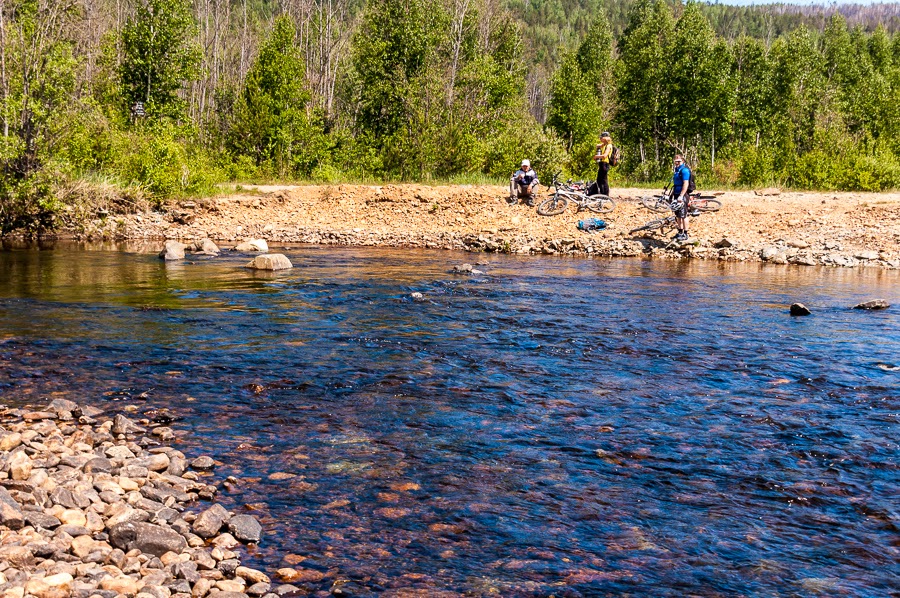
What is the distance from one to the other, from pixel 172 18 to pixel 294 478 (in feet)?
118

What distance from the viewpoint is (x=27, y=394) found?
31.1 feet

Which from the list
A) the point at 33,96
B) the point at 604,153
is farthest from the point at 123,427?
the point at 604,153

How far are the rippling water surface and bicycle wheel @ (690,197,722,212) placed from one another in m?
11.9

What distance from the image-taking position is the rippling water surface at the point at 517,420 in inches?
237

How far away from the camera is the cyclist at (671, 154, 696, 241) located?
26453 millimetres

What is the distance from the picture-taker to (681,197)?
87.2 feet

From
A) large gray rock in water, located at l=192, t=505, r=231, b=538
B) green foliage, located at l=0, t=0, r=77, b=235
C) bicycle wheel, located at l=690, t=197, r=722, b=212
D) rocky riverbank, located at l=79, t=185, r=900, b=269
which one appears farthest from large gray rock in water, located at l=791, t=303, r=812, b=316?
green foliage, located at l=0, t=0, r=77, b=235

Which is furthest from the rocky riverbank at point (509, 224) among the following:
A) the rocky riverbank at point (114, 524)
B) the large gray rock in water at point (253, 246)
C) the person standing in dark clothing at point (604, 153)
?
the rocky riverbank at point (114, 524)

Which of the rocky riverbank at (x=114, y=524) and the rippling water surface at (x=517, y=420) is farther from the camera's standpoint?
the rippling water surface at (x=517, y=420)

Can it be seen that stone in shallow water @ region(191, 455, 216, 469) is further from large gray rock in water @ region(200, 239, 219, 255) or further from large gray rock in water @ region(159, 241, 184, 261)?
large gray rock in water @ region(200, 239, 219, 255)

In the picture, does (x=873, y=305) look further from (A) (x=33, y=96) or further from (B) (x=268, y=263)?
(A) (x=33, y=96)

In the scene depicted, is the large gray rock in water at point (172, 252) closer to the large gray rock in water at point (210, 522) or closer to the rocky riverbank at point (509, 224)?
the rocky riverbank at point (509, 224)

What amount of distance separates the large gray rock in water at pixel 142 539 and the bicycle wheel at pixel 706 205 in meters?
26.5

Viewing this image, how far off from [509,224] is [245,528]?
2429cm
